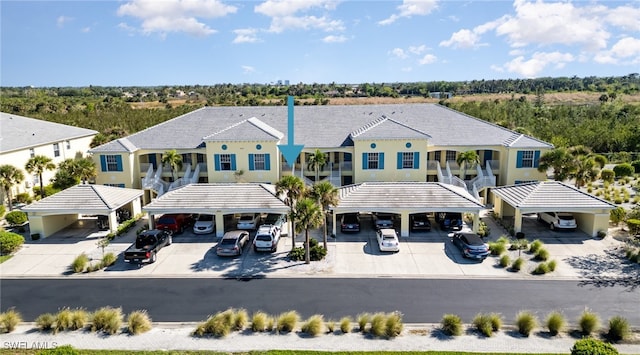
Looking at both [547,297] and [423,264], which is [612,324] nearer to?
[547,297]

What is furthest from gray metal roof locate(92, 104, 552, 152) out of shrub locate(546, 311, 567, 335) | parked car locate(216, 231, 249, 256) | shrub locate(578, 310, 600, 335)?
shrub locate(578, 310, 600, 335)

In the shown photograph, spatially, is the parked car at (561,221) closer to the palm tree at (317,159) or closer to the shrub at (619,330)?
the shrub at (619,330)

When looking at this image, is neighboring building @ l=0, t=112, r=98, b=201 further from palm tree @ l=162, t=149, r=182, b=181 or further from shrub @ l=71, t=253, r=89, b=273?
shrub @ l=71, t=253, r=89, b=273

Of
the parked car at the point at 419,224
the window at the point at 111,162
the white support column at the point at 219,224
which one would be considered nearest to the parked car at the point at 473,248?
the parked car at the point at 419,224

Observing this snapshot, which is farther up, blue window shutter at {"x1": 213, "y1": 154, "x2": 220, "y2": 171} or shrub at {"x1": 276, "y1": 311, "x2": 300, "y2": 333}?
blue window shutter at {"x1": 213, "y1": 154, "x2": 220, "y2": 171}

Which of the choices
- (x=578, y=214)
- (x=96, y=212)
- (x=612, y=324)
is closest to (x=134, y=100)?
(x=96, y=212)
